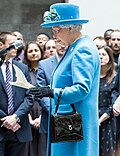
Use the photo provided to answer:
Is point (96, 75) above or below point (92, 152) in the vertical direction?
above

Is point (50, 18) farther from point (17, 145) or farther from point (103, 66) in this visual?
point (103, 66)

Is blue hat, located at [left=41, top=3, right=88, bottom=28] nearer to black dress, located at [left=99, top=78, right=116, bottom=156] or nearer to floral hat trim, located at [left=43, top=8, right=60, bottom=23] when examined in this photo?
floral hat trim, located at [left=43, top=8, right=60, bottom=23]

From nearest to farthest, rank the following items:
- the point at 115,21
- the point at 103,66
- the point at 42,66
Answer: the point at 42,66, the point at 103,66, the point at 115,21

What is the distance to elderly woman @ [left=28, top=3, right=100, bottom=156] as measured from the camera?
254cm

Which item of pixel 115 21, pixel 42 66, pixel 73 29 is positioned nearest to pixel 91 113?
pixel 73 29

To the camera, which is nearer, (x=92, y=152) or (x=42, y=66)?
(x=92, y=152)

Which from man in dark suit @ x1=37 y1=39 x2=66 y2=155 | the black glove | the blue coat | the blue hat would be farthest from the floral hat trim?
man in dark suit @ x1=37 y1=39 x2=66 y2=155

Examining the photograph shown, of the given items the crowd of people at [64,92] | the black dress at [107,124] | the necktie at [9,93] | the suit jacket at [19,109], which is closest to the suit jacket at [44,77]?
the crowd of people at [64,92]

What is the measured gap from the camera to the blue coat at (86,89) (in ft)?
8.36

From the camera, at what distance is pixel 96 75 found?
267 centimetres

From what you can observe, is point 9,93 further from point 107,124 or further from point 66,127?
point 66,127

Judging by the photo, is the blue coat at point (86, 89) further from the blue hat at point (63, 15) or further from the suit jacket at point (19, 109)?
the suit jacket at point (19, 109)

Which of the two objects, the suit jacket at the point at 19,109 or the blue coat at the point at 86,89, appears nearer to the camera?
the blue coat at the point at 86,89

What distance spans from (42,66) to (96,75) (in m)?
1.61
